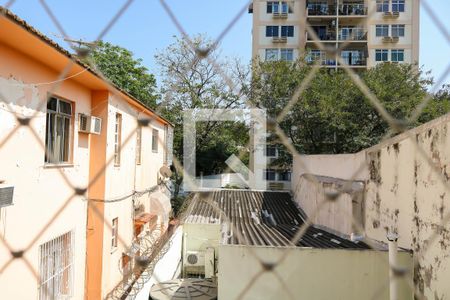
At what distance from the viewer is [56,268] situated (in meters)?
3.57

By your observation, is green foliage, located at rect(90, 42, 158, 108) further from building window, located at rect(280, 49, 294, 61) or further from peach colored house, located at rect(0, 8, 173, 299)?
building window, located at rect(280, 49, 294, 61)

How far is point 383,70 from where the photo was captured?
999 cm

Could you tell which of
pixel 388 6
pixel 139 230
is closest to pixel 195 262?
pixel 139 230

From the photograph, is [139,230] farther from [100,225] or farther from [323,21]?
[323,21]

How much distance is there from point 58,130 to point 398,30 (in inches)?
613

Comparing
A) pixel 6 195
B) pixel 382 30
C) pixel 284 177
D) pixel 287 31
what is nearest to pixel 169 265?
pixel 6 195

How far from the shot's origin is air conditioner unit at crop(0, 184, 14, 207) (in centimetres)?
262

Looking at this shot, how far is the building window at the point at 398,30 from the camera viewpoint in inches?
597

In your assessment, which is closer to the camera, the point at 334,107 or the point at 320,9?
the point at 334,107

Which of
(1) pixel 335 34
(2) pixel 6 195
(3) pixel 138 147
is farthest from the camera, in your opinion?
(1) pixel 335 34

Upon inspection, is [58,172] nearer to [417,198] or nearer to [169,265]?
[169,265]

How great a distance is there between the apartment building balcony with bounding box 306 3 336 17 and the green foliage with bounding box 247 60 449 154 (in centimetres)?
703

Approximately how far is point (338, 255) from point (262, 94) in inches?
235

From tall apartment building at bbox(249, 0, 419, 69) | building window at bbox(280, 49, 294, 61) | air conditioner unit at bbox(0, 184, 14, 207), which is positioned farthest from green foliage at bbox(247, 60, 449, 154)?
building window at bbox(280, 49, 294, 61)
